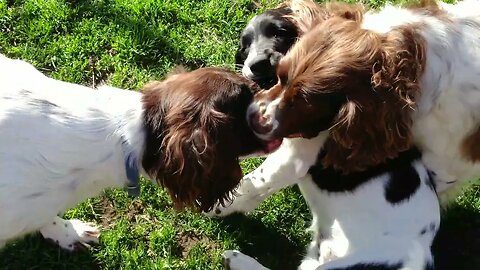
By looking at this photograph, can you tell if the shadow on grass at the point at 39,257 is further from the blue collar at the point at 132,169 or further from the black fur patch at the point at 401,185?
the black fur patch at the point at 401,185

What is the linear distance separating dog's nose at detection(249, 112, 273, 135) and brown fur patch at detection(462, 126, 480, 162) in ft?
3.89

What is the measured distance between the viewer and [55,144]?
391 centimetres

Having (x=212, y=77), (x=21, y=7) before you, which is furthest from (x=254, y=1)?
(x=212, y=77)

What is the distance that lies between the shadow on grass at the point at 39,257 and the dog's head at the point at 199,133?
3.83 ft

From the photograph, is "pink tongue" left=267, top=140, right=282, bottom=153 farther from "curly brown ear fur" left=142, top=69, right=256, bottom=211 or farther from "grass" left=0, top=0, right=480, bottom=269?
"grass" left=0, top=0, right=480, bottom=269

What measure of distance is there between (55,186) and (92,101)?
50cm

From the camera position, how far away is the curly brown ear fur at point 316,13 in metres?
4.24

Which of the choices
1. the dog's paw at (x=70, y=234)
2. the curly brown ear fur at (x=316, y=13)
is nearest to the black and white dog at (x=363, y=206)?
the curly brown ear fur at (x=316, y=13)

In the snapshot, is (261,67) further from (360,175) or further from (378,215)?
(378,215)

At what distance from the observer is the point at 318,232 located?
457cm

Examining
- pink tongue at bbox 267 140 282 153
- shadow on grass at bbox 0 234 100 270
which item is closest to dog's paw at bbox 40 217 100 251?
shadow on grass at bbox 0 234 100 270

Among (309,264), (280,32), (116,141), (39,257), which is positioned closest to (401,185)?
(309,264)

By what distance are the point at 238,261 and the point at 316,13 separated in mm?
1657

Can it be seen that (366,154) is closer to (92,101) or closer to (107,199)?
(92,101)
